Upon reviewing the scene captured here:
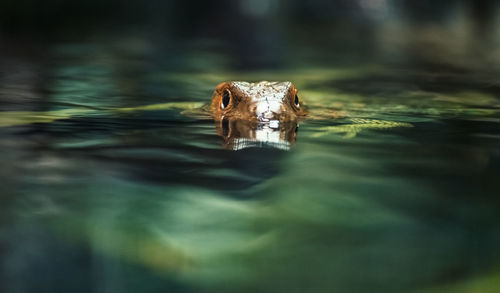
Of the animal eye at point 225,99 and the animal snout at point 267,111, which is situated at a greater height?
the animal eye at point 225,99

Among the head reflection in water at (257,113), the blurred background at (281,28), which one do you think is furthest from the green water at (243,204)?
the blurred background at (281,28)

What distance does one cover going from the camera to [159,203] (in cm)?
187

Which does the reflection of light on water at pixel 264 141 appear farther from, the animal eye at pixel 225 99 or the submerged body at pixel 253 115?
the animal eye at pixel 225 99

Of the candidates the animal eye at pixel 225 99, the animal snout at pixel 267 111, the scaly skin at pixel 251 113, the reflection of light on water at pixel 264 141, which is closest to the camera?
the reflection of light on water at pixel 264 141

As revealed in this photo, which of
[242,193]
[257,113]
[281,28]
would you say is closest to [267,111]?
[257,113]

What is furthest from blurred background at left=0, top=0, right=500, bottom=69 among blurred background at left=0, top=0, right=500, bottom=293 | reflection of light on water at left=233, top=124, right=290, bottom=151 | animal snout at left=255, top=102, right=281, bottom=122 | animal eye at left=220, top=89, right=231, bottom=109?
reflection of light on water at left=233, top=124, right=290, bottom=151

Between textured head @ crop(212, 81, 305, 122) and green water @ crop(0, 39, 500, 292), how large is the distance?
0.52 ft

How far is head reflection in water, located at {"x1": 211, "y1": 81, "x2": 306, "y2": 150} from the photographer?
9.82ft

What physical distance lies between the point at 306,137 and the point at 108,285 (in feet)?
6.22

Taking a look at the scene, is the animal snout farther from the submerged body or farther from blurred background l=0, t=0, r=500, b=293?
blurred background l=0, t=0, r=500, b=293

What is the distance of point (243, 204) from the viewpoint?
1.89 m

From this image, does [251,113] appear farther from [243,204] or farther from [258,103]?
[243,204]

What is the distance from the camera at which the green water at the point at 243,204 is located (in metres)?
1.41

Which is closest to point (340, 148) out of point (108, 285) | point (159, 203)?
point (159, 203)
